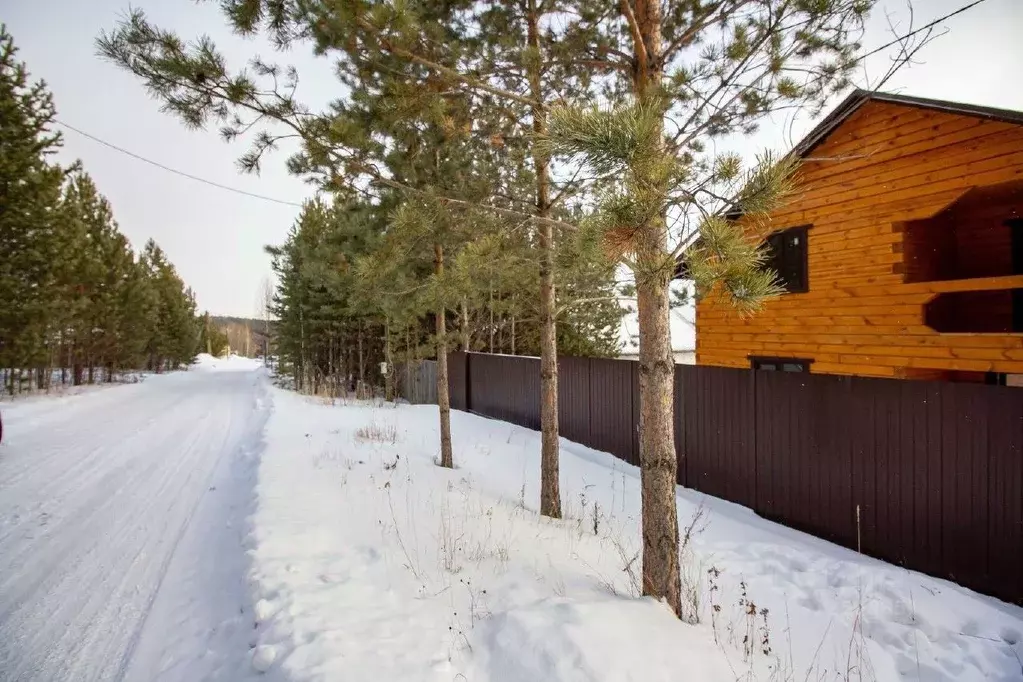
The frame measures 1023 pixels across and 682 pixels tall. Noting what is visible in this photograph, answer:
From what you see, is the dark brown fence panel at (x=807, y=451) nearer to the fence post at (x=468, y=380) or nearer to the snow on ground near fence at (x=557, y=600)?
the snow on ground near fence at (x=557, y=600)

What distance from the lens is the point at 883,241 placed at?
704cm

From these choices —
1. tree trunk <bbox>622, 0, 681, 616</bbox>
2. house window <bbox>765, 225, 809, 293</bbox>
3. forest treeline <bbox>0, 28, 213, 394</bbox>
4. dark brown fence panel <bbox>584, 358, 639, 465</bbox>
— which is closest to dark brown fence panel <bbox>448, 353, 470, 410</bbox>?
dark brown fence panel <bbox>584, 358, 639, 465</bbox>

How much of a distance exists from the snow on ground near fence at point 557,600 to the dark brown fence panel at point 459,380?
8.06 metres

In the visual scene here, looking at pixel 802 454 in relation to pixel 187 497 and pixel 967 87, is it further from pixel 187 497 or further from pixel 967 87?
pixel 187 497

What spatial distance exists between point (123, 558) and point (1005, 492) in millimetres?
7170

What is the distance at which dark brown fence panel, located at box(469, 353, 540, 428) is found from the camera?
1143 cm

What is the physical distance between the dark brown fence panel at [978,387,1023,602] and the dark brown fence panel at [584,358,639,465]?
4.58m

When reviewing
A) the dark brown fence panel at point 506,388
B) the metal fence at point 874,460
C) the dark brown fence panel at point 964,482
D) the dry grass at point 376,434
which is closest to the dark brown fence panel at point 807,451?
the metal fence at point 874,460

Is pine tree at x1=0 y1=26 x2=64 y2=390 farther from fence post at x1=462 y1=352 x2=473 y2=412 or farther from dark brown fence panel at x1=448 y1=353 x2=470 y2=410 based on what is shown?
fence post at x1=462 y1=352 x2=473 y2=412

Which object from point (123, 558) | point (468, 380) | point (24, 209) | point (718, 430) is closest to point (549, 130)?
point (123, 558)

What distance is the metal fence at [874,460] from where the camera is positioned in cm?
405

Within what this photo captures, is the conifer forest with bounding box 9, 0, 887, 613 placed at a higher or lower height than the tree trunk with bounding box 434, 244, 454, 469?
higher

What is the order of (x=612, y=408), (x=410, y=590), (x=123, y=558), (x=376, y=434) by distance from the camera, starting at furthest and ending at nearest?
1. (x=376, y=434)
2. (x=612, y=408)
3. (x=123, y=558)
4. (x=410, y=590)

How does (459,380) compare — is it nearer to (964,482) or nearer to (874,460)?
(874,460)
